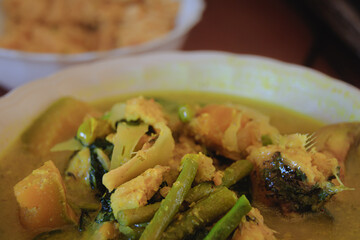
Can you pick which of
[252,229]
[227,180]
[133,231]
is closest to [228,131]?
[227,180]

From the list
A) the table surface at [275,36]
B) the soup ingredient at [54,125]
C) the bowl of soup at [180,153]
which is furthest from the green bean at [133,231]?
the table surface at [275,36]

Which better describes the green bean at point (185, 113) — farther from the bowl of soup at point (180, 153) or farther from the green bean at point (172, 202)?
the green bean at point (172, 202)

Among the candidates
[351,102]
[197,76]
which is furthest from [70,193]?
[351,102]

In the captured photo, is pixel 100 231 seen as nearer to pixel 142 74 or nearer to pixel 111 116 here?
pixel 111 116

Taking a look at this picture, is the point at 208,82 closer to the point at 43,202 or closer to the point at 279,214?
the point at 279,214

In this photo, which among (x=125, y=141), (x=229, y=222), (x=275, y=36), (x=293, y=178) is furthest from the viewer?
(x=275, y=36)

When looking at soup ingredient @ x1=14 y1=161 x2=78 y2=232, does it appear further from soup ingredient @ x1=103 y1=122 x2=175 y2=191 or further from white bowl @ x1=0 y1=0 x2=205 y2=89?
white bowl @ x1=0 y1=0 x2=205 y2=89
